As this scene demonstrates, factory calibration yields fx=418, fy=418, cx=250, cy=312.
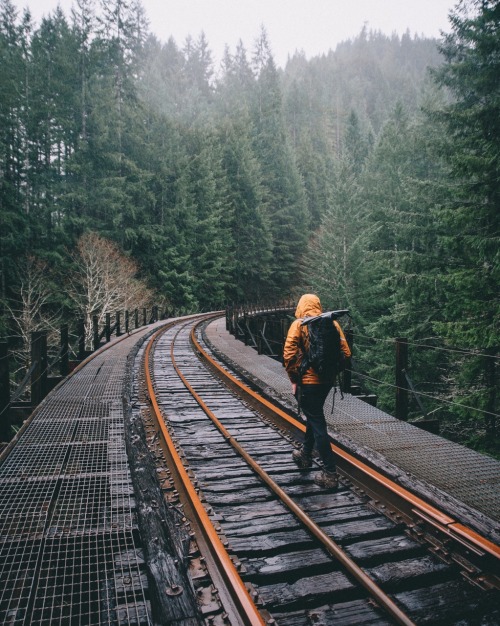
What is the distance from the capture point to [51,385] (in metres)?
8.93

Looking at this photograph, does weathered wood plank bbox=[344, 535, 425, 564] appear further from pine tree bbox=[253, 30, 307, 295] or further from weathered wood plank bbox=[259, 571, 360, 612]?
pine tree bbox=[253, 30, 307, 295]

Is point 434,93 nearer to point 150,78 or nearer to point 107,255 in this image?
point 107,255

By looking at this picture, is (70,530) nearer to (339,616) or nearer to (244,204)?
(339,616)

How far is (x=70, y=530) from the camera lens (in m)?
3.26

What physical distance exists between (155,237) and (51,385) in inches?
1145

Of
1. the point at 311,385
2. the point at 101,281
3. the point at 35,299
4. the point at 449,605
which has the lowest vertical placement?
the point at 449,605

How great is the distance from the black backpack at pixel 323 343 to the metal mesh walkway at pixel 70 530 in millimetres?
2105

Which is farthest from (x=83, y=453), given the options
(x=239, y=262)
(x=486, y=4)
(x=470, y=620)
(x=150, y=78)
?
(x=150, y=78)

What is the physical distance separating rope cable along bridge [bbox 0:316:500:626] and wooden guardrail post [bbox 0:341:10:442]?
106 centimetres

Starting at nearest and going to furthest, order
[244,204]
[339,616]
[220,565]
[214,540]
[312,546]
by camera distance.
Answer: [339,616], [220,565], [214,540], [312,546], [244,204]

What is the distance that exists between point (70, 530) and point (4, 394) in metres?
3.77

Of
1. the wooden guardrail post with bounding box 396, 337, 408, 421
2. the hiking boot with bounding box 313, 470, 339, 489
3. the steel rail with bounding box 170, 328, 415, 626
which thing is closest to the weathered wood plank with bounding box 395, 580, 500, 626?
the steel rail with bounding box 170, 328, 415, 626

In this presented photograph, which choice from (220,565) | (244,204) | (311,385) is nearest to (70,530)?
(220,565)

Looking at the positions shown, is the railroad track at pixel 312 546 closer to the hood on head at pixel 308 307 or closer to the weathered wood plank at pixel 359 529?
the weathered wood plank at pixel 359 529
